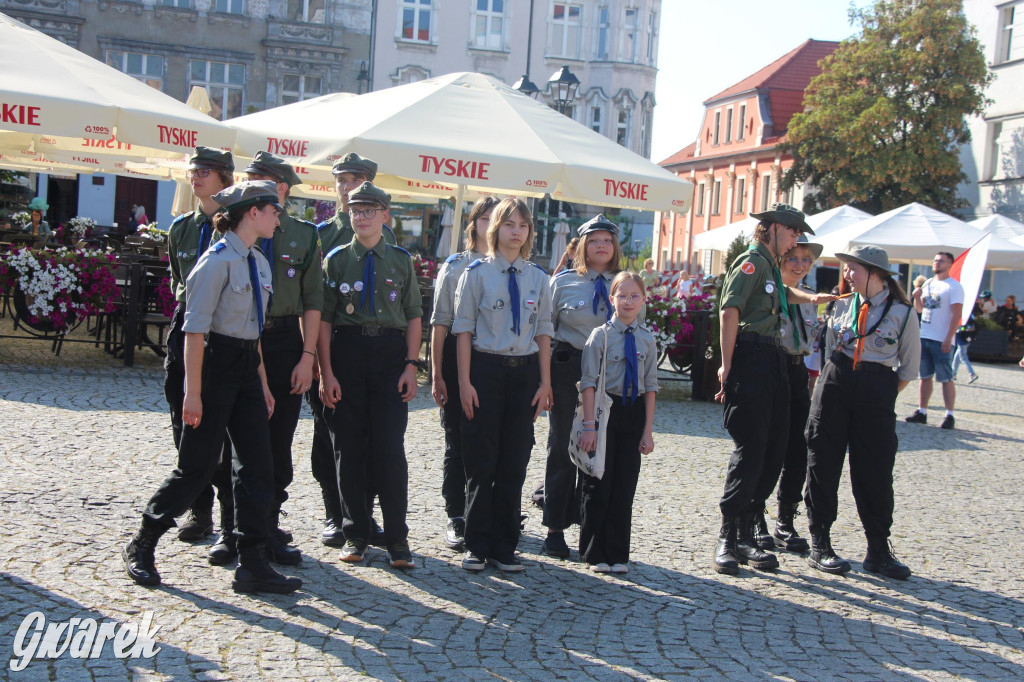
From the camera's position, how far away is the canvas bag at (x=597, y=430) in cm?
567

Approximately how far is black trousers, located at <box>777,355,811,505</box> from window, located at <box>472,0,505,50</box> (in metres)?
41.0

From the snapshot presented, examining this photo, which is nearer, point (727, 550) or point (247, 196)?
point (247, 196)

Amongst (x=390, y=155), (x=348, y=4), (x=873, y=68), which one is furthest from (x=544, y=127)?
(x=348, y=4)

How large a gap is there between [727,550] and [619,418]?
974mm

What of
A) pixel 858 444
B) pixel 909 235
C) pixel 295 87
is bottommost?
pixel 858 444

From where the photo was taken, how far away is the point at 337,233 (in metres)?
5.95

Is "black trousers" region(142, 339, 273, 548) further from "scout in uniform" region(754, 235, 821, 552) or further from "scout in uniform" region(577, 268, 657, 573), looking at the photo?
"scout in uniform" region(754, 235, 821, 552)

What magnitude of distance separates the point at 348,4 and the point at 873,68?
1865 cm

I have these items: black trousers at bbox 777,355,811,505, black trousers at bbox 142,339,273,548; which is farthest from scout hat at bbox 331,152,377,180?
black trousers at bbox 777,355,811,505

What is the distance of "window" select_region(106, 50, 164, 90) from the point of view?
38031 millimetres

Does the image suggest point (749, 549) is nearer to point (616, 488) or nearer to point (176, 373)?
point (616, 488)

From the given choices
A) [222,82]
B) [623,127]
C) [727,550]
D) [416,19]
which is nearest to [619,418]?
[727,550]

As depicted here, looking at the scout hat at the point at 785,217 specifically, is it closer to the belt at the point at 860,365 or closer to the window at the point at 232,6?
the belt at the point at 860,365

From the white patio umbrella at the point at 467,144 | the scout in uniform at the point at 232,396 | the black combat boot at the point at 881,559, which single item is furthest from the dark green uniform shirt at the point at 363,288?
the white patio umbrella at the point at 467,144
